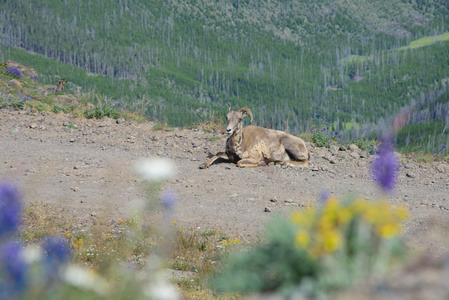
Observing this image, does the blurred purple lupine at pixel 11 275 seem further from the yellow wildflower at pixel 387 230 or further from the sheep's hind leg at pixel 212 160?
the sheep's hind leg at pixel 212 160

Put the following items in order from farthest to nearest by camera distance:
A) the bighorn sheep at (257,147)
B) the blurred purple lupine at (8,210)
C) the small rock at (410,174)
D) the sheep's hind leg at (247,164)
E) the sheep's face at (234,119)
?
1. the small rock at (410,174)
2. the bighorn sheep at (257,147)
3. the sheep's hind leg at (247,164)
4. the sheep's face at (234,119)
5. the blurred purple lupine at (8,210)

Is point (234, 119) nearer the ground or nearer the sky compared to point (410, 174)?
nearer the sky

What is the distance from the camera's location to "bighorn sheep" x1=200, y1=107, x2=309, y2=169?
13.5 metres

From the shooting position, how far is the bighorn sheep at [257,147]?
13500 millimetres

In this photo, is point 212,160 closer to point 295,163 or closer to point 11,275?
point 295,163

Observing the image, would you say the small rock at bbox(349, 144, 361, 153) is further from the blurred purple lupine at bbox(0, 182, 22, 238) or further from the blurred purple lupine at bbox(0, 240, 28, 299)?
the blurred purple lupine at bbox(0, 240, 28, 299)

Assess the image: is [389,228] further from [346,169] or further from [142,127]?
[142,127]

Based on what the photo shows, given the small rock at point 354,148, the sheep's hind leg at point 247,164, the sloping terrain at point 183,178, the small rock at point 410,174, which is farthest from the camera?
the small rock at point 354,148

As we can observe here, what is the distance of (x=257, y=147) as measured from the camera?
14.1 meters

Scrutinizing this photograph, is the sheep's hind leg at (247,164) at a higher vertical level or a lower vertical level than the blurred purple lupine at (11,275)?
lower

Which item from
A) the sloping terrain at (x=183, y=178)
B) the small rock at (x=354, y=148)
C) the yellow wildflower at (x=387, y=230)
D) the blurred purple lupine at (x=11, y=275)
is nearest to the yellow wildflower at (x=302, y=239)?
the yellow wildflower at (x=387, y=230)

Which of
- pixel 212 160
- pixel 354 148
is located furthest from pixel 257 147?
pixel 354 148

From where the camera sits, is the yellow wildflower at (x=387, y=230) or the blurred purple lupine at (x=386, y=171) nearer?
the yellow wildflower at (x=387, y=230)

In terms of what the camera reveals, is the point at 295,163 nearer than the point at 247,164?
No
